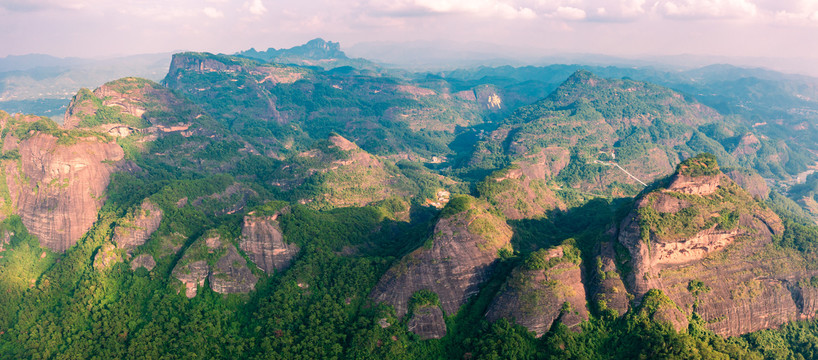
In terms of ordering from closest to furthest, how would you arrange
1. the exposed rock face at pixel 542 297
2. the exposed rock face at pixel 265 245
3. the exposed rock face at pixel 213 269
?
the exposed rock face at pixel 542 297, the exposed rock face at pixel 213 269, the exposed rock face at pixel 265 245

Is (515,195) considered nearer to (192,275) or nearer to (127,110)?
(192,275)

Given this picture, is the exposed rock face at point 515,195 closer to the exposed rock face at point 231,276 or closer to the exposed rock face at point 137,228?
the exposed rock face at point 231,276

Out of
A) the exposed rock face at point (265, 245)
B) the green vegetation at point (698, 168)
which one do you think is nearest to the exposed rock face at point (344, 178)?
the exposed rock face at point (265, 245)

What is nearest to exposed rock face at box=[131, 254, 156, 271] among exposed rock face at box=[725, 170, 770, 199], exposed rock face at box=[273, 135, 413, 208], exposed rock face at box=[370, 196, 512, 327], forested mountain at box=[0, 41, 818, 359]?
forested mountain at box=[0, 41, 818, 359]

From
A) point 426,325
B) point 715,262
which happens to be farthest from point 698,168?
point 426,325

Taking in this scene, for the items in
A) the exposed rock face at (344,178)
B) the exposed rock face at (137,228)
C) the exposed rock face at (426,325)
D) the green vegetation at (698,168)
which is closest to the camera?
the exposed rock face at (426,325)

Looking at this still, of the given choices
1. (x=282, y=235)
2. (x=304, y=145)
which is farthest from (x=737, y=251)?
(x=304, y=145)
